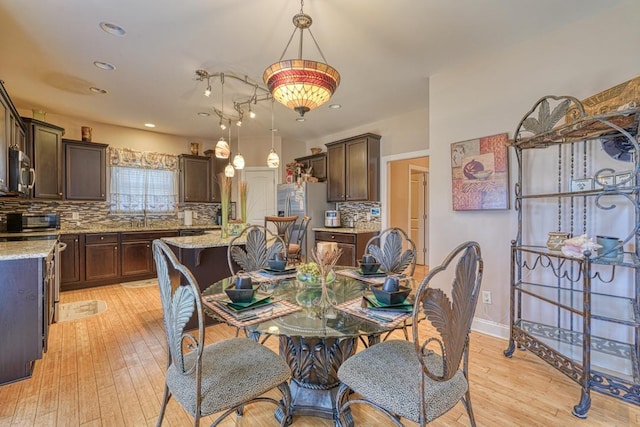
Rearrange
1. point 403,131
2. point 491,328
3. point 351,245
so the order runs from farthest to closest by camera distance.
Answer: point 351,245 → point 403,131 → point 491,328

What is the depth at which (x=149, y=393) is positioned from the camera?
1943 millimetres

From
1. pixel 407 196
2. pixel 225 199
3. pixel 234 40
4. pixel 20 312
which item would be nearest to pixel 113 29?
pixel 234 40

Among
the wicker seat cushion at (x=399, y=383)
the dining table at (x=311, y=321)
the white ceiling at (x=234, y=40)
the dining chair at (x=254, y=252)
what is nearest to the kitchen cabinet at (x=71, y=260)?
the white ceiling at (x=234, y=40)

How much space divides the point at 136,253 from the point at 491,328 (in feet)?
16.8

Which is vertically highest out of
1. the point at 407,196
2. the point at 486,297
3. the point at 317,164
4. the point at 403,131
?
the point at 403,131

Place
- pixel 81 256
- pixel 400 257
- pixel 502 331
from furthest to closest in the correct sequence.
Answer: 1. pixel 81 256
2. pixel 502 331
3. pixel 400 257

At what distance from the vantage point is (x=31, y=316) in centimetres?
209

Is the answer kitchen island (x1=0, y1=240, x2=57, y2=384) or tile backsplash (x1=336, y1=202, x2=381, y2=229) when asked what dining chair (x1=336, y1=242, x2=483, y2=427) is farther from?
tile backsplash (x1=336, y1=202, x2=381, y2=229)

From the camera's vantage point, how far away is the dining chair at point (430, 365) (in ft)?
3.41

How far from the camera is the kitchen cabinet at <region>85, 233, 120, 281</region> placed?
448 cm

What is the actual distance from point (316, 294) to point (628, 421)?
1903mm

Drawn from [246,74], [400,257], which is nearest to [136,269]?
[246,74]

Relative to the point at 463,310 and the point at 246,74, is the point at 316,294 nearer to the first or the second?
the point at 463,310

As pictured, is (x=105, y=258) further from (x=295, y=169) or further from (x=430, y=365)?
(x=430, y=365)
